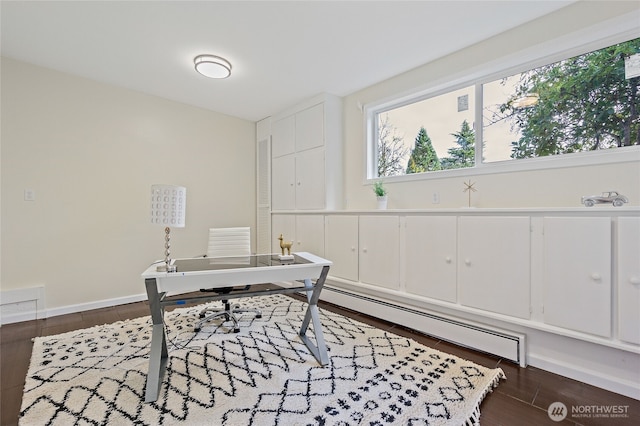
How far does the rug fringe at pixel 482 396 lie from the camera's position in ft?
4.88

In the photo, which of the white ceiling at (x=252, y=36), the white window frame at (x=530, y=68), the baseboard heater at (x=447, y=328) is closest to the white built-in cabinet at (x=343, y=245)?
the baseboard heater at (x=447, y=328)

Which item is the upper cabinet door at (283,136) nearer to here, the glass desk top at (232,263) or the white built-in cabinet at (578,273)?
the glass desk top at (232,263)

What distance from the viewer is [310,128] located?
156 inches

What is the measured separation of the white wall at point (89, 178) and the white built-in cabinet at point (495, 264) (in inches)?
140

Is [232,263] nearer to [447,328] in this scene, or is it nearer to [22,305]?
[447,328]

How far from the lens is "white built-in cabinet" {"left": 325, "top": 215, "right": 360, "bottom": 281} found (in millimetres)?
3221

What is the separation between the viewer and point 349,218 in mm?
3270

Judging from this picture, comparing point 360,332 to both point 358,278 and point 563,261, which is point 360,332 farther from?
point 563,261

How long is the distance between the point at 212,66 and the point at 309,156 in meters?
1.58

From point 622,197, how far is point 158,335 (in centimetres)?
301

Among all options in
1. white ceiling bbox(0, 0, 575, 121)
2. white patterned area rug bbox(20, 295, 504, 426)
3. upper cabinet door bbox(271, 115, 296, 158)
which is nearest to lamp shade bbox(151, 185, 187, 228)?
white patterned area rug bbox(20, 295, 504, 426)

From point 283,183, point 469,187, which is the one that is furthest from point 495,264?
point 283,183

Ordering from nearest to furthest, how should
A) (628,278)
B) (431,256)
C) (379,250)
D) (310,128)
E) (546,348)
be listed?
(628,278) < (546,348) < (431,256) < (379,250) < (310,128)

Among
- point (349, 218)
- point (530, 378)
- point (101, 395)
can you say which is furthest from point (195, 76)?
point (530, 378)
